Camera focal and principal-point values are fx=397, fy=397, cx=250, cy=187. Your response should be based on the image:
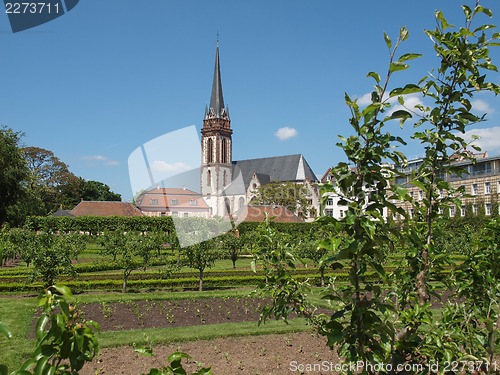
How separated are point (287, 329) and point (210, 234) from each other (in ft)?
38.5

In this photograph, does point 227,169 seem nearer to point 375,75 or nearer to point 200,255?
point 200,255

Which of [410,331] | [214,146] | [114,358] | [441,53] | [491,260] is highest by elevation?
[214,146]

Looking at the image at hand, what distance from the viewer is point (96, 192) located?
80.4m

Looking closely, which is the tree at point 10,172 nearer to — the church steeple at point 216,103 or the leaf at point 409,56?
the leaf at point 409,56

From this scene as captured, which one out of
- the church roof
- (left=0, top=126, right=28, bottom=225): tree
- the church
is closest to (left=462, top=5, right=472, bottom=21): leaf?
(left=0, top=126, right=28, bottom=225): tree

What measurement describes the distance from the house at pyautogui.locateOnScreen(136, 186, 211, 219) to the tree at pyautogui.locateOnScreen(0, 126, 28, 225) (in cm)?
2784

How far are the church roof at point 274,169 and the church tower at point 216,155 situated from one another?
105 inches

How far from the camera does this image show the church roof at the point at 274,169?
267 ft

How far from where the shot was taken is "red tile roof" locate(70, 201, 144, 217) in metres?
51.2

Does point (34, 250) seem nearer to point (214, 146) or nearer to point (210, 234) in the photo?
point (210, 234)

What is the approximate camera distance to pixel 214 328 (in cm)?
1006

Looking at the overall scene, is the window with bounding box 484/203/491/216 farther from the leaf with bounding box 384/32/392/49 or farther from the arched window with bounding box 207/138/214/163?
the arched window with bounding box 207/138/214/163

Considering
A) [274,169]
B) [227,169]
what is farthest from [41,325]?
[227,169]

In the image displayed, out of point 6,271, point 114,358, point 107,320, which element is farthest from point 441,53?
point 6,271
